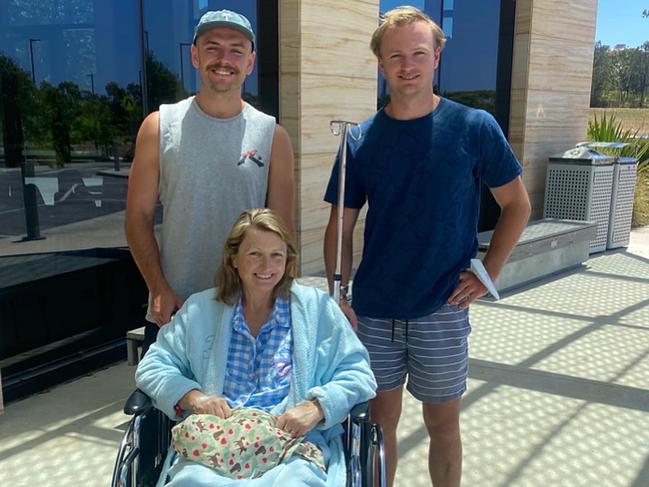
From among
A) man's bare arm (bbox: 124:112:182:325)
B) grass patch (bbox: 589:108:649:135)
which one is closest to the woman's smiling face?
man's bare arm (bbox: 124:112:182:325)

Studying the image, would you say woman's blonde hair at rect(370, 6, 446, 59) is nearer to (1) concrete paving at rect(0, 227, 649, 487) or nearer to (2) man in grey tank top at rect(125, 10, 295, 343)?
(2) man in grey tank top at rect(125, 10, 295, 343)

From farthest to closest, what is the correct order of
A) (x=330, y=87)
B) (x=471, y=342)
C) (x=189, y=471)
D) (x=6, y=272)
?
(x=330, y=87) → (x=471, y=342) → (x=6, y=272) → (x=189, y=471)

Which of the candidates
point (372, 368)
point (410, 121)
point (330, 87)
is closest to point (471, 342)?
point (330, 87)

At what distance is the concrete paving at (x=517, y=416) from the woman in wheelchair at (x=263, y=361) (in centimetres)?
102

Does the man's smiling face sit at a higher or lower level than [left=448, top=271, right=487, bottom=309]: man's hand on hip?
higher

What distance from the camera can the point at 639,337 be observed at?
4512 mm

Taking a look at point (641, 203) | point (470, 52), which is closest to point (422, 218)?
point (470, 52)

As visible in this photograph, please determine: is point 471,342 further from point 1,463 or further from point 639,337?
point 1,463

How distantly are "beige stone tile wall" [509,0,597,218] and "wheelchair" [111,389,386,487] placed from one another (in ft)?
18.9

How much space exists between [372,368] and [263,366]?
39cm

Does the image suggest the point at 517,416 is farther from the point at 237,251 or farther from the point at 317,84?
the point at 317,84

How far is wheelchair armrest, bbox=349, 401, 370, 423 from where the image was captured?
1.82m

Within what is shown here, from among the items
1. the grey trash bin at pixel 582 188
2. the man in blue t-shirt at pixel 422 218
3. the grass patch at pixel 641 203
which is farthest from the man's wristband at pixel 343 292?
the grass patch at pixel 641 203

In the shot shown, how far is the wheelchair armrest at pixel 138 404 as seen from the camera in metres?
1.78
